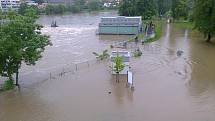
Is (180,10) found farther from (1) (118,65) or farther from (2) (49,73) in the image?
(1) (118,65)

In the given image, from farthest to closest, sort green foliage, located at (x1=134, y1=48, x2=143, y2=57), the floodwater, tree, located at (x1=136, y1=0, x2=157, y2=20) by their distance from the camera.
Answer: tree, located at (x1=136, y1=0, x2=157, y2=20) → green foliage, located at (x1=134, y1=48, x2=143, y2=57) → the floodwater

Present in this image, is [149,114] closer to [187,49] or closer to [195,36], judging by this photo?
[187,49]

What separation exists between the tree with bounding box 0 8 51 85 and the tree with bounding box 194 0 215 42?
59.5 ft

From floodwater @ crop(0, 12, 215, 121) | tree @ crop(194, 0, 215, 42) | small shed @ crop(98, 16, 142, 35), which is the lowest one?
floodwater @ crop(0, 12, 215, 121)

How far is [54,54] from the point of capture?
1199 inches

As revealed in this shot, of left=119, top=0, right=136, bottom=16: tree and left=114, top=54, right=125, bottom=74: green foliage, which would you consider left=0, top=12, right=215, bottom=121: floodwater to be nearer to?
left=114, top=54, right=125, bottom=74: green foliage

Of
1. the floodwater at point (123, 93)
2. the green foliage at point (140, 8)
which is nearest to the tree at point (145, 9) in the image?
the green foliage at point (140, 8)

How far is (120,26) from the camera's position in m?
42.6

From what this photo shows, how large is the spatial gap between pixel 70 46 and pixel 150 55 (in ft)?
27.3

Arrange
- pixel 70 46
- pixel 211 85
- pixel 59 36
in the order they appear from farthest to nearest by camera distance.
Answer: pixel 59 36
pixel 70 46
pixel 211 85

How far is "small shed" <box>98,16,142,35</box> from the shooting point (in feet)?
139

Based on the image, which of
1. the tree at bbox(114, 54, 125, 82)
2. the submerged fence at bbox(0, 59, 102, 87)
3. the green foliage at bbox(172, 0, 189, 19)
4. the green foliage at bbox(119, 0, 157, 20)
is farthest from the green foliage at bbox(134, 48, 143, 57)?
the green foliage at bbox(119, 0, 157, 20)

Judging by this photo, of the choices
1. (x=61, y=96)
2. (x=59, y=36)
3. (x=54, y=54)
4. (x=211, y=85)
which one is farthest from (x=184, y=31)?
(x=61, y=96)

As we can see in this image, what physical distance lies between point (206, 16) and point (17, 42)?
2013 centimetres
